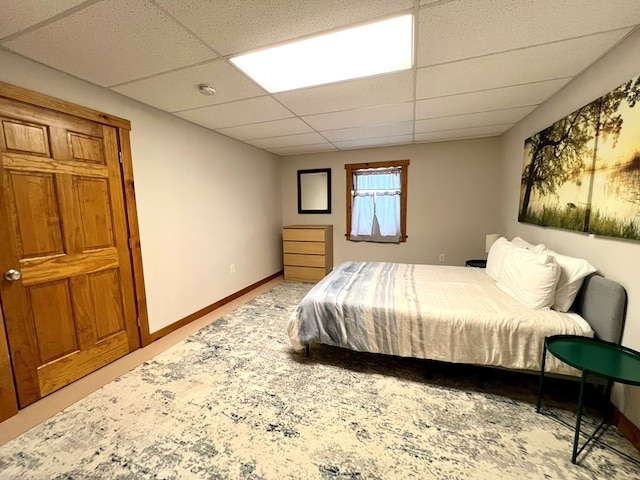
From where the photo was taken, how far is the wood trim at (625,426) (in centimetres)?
138

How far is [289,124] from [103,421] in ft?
9.87

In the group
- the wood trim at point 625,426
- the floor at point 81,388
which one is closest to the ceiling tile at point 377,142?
the floor at point 81,388

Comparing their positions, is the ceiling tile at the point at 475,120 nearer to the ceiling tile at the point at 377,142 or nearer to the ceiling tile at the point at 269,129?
the ceiling tile at the point at 377,142

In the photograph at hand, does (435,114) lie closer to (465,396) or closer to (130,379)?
(465,396)

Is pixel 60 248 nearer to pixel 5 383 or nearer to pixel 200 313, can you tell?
pixel 5 383

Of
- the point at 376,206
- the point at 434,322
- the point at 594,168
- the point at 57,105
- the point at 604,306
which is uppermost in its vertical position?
the point at 57,105

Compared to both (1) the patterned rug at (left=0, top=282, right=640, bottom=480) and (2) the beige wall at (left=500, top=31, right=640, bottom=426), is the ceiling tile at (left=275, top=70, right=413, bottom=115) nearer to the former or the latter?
(2) the beige wall at (left=500, top=31, right=640, bottom=426)

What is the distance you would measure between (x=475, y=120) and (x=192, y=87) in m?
2.97

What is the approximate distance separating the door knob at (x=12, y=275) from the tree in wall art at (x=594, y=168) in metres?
3.62

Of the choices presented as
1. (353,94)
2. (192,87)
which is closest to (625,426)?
(353,94)

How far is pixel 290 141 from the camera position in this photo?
3863 millimetres

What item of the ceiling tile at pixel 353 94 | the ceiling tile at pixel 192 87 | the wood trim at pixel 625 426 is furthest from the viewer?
the ceiling tile at pixel 353 94

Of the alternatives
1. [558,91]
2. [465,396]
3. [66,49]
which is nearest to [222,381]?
[465,396]

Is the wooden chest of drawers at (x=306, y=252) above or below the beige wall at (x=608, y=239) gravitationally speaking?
below
